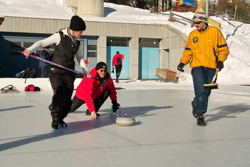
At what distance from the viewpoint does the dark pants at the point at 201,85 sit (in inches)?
225

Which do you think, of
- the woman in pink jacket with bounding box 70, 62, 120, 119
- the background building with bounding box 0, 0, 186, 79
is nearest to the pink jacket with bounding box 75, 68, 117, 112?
the woman in pink jacket with bounding box 70, 62, 120, 119

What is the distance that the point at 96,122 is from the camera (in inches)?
233

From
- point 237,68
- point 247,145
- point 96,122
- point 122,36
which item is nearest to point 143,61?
point 122,36

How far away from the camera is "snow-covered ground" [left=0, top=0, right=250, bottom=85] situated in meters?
19.6

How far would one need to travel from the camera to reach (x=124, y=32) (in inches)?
935

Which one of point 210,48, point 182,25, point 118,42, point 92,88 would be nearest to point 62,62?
point 92,88

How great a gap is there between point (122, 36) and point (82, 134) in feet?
63.6

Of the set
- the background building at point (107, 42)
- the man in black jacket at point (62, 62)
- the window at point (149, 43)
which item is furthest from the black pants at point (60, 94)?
the window at point (149, 43)

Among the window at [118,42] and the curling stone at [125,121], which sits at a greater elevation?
the window at [118,42]

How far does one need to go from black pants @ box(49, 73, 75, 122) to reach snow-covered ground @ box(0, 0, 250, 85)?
46.8ft

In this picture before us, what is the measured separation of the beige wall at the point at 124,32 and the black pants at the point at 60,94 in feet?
56.5

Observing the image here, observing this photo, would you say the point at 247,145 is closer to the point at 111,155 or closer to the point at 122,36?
the point at 111,155

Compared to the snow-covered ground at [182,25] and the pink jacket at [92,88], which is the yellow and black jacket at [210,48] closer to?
the pink jacket at [92,88]

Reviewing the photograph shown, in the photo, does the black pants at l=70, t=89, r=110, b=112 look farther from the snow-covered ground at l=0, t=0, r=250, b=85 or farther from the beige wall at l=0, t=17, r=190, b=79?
the beige wall at l=0, t=17, r=190, b=79
